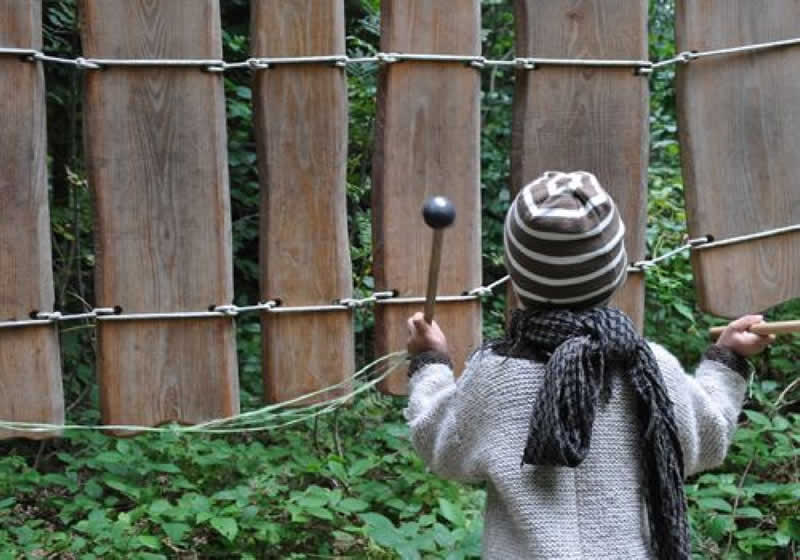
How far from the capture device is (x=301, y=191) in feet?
8.89

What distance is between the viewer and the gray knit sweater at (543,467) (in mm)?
1859

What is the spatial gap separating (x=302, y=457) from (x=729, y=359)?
2.06 m

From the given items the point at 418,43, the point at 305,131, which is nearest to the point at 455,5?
the point at 418,43

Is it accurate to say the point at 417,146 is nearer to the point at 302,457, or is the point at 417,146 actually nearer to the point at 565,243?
the point at 565,243

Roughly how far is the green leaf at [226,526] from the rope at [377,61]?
1.22m

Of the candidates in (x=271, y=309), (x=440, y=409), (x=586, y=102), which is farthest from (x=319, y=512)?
(x=586, y=102)

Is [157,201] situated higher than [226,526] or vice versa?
[157,201]

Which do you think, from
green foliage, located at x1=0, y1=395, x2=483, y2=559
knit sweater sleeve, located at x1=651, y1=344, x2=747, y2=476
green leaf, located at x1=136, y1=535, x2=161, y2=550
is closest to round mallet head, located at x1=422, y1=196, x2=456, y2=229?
knit sweater sleeve, located at x1=651, y1=344, x2=747, y2=476

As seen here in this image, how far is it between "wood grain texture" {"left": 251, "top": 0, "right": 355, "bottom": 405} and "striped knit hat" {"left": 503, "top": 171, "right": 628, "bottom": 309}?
89 centimetres

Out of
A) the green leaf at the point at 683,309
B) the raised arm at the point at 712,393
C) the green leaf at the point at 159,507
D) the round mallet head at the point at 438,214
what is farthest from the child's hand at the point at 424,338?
the green leaf at the point at 683,309

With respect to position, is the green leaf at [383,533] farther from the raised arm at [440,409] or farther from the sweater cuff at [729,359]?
the sweater cuff at [729,359]

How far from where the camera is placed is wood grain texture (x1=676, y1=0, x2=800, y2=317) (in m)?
3.00

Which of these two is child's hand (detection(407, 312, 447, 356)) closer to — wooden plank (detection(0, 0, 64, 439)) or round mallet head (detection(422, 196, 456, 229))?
round mallet head (detection(422, 196, 456, 229))

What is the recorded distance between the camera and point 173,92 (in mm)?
2617
